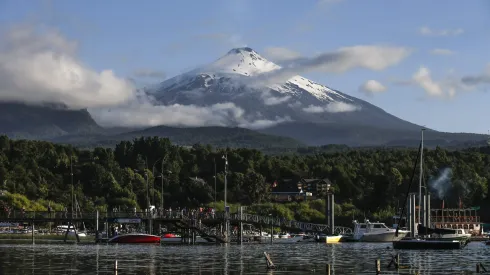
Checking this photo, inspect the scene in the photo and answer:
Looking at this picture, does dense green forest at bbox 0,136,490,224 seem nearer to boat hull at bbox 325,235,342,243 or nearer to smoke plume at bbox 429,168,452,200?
smoke plume at bbox 429,168,452,200

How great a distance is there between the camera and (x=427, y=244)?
3752 inches

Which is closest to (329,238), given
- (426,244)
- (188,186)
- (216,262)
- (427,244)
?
(426,244)

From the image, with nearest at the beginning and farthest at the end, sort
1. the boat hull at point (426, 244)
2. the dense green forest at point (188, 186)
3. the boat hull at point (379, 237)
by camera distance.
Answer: the boat hull at point (426, 244) < the boat hull at point (379, 237) < the dense green forest at point (188, 186)

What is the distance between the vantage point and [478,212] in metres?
182

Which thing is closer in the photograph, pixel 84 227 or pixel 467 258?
pixel 467 258

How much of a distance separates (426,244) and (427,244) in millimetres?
146

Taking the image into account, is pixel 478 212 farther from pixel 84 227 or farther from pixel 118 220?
pixel 118 220

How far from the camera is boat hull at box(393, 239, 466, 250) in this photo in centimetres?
9456

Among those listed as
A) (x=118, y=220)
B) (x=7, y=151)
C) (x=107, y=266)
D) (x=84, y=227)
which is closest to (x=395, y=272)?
(x=107, y=266)

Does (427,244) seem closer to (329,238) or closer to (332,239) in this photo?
(332,239)

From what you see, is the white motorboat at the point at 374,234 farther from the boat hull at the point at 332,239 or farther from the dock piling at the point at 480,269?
the dock piling at the point at 480,269

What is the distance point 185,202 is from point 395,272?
123 metres

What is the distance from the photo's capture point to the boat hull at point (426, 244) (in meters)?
94.6

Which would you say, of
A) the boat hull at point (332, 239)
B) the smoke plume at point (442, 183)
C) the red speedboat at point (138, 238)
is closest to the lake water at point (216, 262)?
the red speedboat at point (138, 238)
